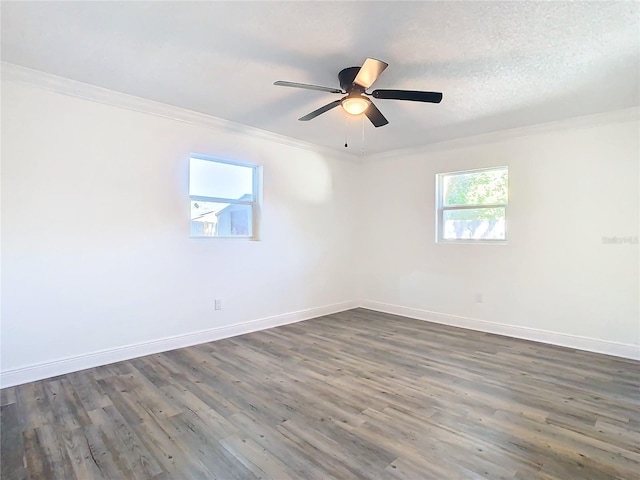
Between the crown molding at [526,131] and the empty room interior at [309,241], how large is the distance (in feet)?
0.09

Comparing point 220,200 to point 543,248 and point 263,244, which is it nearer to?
point 263,244

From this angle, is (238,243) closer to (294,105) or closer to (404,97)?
(294,105)

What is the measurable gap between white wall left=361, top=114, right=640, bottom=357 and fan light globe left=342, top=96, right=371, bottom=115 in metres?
2.43

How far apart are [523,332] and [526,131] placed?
2.36 m

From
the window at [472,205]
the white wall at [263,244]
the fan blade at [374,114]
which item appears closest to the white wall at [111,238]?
the white wall at [263,244]

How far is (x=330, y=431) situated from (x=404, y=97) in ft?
7.61

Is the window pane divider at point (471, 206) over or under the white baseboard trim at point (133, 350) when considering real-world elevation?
over

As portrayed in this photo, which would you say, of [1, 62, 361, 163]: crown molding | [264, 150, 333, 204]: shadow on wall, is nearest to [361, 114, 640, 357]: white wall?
[264, 150, 333, 204]: shadow on wall

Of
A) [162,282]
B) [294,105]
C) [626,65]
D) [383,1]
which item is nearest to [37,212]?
[162,282]

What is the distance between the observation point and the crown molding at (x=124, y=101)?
2742 mm

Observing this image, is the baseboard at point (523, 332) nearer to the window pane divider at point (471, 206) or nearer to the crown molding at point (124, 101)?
the window pane divider at point (471, 206)

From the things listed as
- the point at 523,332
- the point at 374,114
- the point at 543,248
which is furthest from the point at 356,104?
the point at 523,332

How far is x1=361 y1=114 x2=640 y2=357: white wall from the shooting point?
139 inches

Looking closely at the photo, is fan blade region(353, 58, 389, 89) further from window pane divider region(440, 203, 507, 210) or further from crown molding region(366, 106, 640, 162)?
window pane divider region(440, 203, 507, 210)
